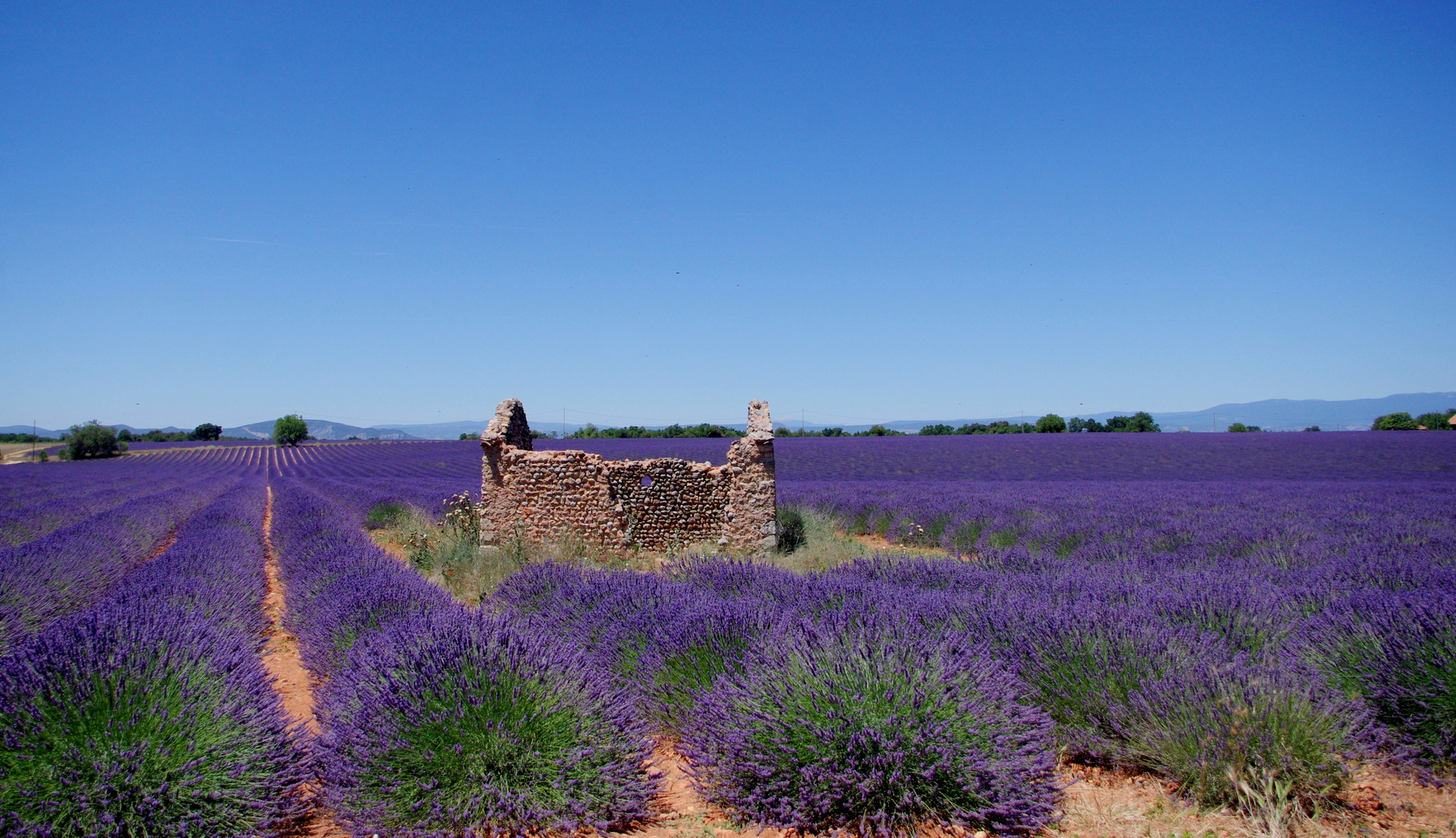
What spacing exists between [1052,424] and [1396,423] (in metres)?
16.9

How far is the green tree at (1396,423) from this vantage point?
37812 millimetres

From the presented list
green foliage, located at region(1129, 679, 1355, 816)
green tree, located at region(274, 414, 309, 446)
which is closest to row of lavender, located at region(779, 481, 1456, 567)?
green foliage, located at region(1129, 679, 1355, 816)

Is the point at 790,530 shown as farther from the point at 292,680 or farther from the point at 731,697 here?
the point at 731,697

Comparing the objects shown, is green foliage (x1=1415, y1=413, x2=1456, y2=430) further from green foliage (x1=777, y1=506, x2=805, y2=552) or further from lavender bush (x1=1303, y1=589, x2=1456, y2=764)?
lavender bush (x1=1303, y1=589, x2=1456, y2=764)

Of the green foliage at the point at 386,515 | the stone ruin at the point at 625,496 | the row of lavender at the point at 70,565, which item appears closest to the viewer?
the row of lavender at the point at 70,565

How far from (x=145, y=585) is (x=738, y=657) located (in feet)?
14.6

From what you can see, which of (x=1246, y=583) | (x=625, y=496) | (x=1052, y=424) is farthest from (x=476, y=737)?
(x=1052, y=424)

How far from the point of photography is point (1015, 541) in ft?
27.9

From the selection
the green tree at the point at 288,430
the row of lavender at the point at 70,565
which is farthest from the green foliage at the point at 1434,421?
the green tree at the point at 288,430

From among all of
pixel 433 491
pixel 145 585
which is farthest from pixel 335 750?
pixel 433 491

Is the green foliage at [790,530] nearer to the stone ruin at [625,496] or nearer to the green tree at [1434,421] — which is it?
the stone ruin at [625,496]

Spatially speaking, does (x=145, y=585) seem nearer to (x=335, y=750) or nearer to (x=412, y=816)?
(x=335, y=750)

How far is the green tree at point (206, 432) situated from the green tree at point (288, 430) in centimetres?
1495

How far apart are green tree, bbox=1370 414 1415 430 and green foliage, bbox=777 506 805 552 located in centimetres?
4381
